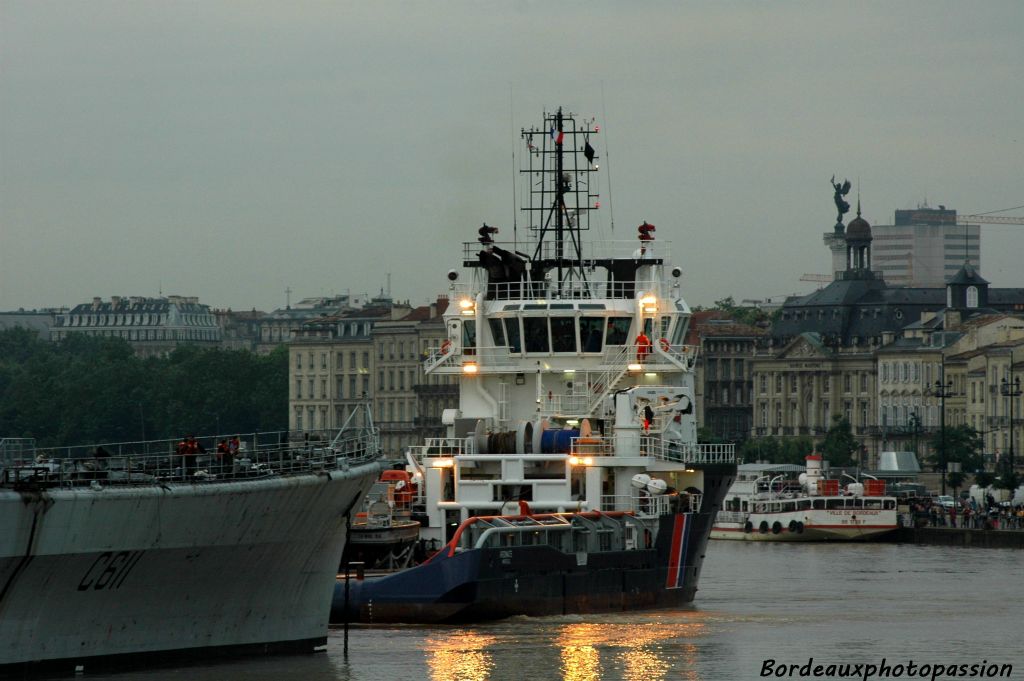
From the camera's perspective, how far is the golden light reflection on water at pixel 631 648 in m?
55.2

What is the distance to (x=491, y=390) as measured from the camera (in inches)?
2842

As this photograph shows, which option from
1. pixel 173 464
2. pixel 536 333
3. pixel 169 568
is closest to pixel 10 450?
pixel 169 568

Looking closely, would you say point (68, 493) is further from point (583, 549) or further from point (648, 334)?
point (648, 334)

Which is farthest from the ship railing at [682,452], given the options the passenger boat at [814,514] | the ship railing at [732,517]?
the ship railing at [732,517]

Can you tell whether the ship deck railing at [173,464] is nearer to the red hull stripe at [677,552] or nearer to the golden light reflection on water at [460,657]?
the golden light reflection on water at [460,657]

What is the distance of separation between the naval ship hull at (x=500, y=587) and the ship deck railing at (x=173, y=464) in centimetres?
534

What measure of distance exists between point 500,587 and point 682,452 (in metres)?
9.30

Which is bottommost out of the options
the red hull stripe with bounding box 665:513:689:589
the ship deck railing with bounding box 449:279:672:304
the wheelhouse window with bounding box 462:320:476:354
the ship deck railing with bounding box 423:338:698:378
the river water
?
the river water

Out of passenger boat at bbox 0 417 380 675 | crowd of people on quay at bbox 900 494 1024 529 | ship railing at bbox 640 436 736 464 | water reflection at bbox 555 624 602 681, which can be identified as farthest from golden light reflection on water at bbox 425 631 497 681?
crowd of people on quay at bbox 900 494 1024 529

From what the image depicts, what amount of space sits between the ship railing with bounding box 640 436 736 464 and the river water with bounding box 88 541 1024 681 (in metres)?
3.82

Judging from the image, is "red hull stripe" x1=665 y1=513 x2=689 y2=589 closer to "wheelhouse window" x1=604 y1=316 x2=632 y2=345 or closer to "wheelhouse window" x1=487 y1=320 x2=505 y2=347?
"wheelhouse window" x1=604 y1=316 x2=632 y2=345

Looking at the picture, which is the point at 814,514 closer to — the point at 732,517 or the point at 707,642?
the point at 732,517

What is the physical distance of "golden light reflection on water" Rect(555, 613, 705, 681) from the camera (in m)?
55.2

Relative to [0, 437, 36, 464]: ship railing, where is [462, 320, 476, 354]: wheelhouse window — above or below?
above
